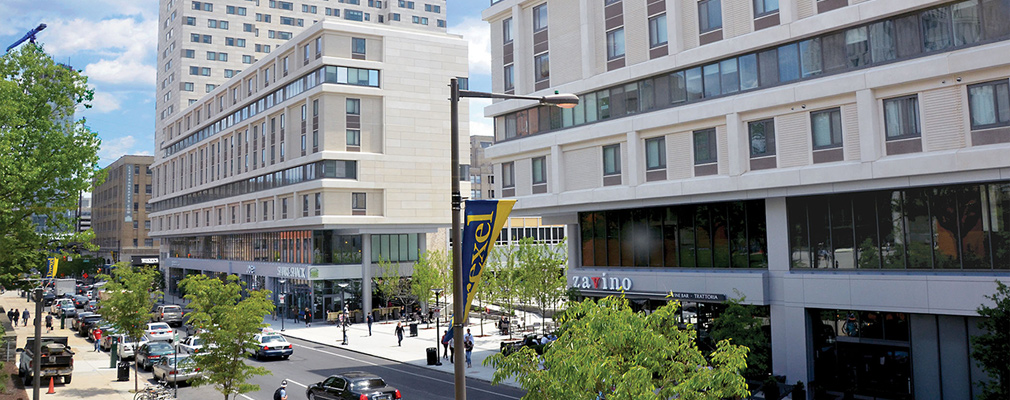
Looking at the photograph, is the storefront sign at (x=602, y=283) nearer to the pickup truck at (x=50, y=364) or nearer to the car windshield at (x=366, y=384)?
the car windshield at (x=366, y=384)

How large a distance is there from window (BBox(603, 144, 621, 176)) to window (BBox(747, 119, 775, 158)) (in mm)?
6948

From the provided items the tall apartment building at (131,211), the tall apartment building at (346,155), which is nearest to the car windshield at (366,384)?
the tall apartment building at (346,155)

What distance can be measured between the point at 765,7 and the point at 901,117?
732 cm

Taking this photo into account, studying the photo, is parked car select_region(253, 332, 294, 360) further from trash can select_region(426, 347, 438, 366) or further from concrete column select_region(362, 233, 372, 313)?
concrete column select_region(362, 233, 372, 313)

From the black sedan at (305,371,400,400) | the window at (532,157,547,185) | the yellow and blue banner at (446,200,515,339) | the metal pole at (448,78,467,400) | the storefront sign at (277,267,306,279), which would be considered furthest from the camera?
the storefront sign at (277,267,306,279)

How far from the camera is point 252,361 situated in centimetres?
4025

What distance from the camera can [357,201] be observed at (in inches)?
2392

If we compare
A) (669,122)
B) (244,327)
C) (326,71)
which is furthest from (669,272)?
(326,71)

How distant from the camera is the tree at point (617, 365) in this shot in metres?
12.0

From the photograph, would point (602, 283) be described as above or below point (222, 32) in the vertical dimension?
below

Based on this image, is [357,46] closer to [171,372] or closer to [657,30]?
[657,30]

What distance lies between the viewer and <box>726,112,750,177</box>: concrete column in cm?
2989

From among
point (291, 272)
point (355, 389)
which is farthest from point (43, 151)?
point (291, 272)

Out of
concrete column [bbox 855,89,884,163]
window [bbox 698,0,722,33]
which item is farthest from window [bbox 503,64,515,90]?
concrete column [bbox 855,89,884,163]
